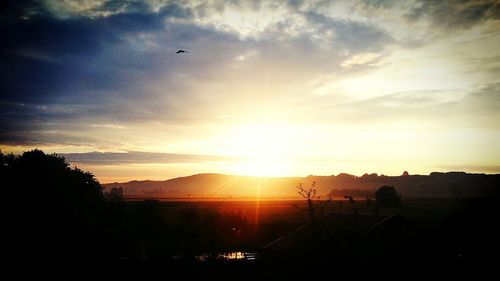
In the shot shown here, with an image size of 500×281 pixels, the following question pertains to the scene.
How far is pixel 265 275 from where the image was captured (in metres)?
32.1

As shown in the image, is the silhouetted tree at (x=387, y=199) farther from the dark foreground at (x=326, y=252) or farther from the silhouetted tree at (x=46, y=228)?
the silhouetted tree at (x=46, y=228)

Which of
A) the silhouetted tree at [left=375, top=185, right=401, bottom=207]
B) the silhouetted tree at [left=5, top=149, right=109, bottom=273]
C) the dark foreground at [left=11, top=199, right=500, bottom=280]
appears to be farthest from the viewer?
the silhouetted tree at [left=375, top=185, right=401, bottom=207]

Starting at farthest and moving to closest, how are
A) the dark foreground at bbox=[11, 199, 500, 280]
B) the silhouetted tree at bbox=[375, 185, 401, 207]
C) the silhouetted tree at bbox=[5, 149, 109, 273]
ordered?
1. the silhouetted tree at bbox=[375, 185, 401, 207]
2. the silhouetted tree at bbox=[5, 149, 109, 273]
3. the dark foreground at bbox=[11, 199, 500, 280]

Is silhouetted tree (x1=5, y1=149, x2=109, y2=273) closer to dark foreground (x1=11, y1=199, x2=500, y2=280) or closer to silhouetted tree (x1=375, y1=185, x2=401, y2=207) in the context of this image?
dark foreground (x1=11, y1=199, x2=500, y2=280)

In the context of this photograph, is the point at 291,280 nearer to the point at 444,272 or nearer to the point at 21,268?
the point at 444,272

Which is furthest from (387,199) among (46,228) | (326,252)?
(46,228)

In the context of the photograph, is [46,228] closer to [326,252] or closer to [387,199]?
[326,252]

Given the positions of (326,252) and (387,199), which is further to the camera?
(387,199)

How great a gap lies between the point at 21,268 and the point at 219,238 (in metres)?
35.8

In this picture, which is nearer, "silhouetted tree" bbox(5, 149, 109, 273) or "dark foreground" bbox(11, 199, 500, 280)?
"dark foreground" bbox(11, 199, 500, 280)

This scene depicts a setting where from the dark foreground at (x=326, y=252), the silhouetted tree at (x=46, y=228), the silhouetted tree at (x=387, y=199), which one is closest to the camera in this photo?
the dark foreground at (x=326, y=252)

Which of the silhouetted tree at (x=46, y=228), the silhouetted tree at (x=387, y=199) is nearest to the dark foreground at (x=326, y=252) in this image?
the silhouetted tree at (x=46, y=228)

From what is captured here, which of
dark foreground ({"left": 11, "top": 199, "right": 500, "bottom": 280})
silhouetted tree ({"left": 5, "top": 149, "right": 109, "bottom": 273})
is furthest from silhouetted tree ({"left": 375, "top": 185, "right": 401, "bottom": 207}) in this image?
silhouetted tree ({"left": 5, "top": 149, "right": 109, "bottom": 273})

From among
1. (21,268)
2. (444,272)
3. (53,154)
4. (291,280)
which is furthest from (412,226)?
(53,154)
